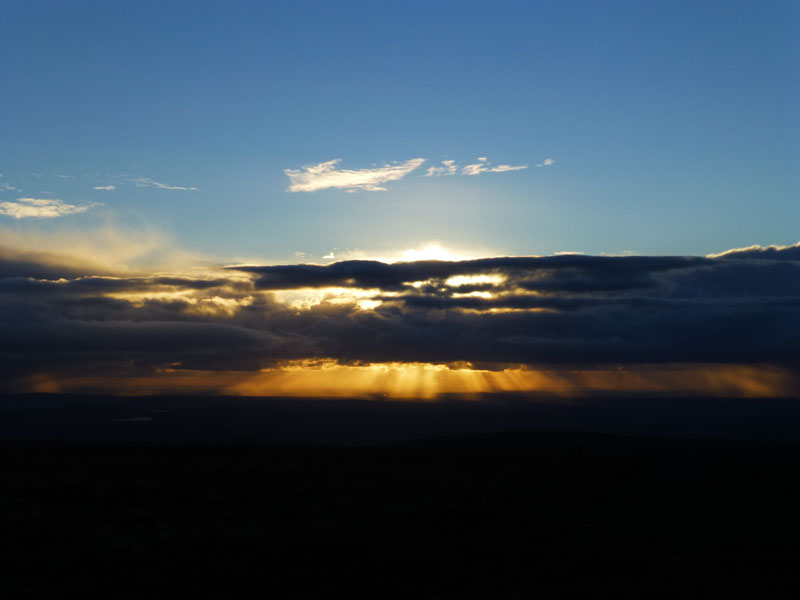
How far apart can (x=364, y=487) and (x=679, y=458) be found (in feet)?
74.1

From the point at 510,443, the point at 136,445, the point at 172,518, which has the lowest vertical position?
the point at 510,443

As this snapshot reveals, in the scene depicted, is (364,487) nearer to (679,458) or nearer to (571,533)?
(571,533)

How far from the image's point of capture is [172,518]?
957 inches

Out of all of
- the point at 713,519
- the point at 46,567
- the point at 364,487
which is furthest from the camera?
the point at 364,487

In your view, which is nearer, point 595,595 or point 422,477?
point 595,595

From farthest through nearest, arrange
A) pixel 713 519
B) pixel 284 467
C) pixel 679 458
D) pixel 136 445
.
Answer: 1. pixel 136 445
2. pixel 679 458
3. pixel 284 467
4. pixel 713 519

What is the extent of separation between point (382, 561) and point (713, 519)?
38.8 ft

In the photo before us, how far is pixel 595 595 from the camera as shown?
15289 mm

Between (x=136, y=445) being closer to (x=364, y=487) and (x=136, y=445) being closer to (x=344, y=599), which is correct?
(x=364, y=487)

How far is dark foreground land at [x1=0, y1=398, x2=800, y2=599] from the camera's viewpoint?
16.4 meters

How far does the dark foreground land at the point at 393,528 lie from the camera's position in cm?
1639

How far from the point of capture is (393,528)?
23000mm

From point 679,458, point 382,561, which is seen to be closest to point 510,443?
point 679,458

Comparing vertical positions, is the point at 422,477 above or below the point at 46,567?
below
